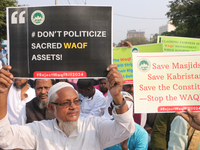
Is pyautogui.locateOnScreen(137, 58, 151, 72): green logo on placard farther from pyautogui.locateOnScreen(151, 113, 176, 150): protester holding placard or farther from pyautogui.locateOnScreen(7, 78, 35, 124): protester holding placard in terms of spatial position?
pyautogui.locateOnScreen(7, 78, 35, 124): protester holding placard

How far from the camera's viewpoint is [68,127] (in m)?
2.38

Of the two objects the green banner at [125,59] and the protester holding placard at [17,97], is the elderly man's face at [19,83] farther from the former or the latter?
the green banner at [125,59]

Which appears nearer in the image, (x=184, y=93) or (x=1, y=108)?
(x=1, y=108)

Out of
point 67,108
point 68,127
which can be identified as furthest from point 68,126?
point 67,108

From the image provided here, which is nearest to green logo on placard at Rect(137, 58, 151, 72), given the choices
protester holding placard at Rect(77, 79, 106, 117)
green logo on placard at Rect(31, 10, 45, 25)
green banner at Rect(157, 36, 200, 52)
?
green logo on placard at Rect(31, 10, 45, 25)

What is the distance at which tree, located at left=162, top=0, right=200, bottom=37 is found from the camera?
29.3m

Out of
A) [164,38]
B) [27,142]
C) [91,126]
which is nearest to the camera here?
[27,142]

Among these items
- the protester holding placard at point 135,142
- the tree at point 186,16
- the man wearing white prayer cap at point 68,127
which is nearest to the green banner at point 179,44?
the protester holding placard at point 135,142

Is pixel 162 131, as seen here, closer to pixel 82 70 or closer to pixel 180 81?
pixel 180 81

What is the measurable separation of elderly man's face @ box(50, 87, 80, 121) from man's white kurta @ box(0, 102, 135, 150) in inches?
5.0

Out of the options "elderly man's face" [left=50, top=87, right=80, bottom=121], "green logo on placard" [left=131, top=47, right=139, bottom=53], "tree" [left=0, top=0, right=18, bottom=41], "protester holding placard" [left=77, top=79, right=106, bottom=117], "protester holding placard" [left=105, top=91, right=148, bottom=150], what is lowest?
"protester holding placard" [left=105, top=91, right=148, bottom=150]

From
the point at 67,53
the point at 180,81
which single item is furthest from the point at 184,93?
the point at 67,53

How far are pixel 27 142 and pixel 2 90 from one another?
57 centimetres

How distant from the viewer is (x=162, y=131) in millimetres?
3684
